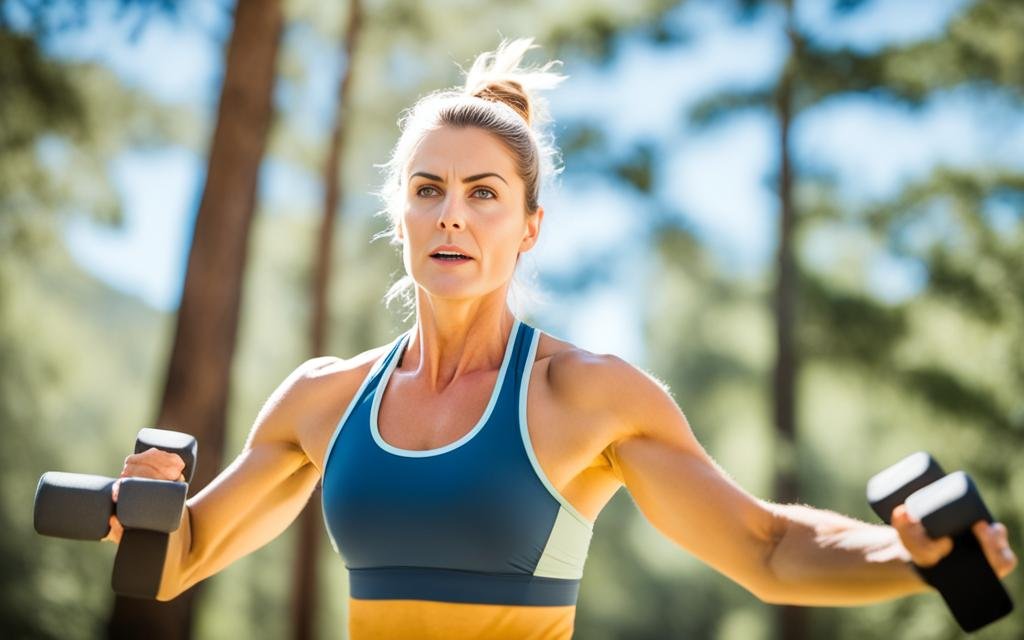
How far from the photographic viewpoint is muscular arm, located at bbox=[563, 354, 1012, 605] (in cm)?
175

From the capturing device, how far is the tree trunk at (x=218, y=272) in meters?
5.91

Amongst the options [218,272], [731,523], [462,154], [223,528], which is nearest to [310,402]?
[223,528]

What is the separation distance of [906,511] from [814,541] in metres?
0.23

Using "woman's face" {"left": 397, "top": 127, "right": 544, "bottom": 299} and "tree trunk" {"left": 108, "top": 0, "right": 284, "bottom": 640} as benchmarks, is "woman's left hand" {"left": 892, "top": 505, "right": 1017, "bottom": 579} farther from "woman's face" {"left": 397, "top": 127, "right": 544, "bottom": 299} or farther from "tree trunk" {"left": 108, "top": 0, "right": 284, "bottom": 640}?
"tree trunk" {"left": 108, "top": 0, "right": 284, "bottom": 640}

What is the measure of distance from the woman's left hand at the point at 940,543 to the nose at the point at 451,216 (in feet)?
3.51

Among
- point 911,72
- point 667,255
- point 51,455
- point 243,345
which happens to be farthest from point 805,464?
point 51,455

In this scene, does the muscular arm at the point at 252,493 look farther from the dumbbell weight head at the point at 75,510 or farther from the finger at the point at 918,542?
the finger at the point at 918,542

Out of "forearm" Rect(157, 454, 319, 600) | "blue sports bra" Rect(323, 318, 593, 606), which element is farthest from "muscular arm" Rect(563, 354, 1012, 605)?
"forearm" Rect(157, 454, 319, 600)

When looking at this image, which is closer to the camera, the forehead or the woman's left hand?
the woman's left hand

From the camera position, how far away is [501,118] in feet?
7.93

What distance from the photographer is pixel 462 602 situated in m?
2.04

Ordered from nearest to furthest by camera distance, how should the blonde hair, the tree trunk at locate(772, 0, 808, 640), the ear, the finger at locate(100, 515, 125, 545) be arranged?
the finger at locate(100, 515, 125, 545), the blonde hair, the ear, the tree trunk at locate(772, 0, 808, 640)

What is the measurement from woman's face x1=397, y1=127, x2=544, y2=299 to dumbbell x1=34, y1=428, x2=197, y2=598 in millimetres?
707

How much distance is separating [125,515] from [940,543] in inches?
60.2
